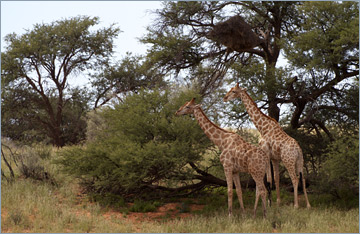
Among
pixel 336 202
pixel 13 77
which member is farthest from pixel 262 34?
pixel 13 77

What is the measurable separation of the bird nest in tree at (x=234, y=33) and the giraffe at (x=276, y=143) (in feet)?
11.7

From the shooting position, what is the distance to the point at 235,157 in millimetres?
10062

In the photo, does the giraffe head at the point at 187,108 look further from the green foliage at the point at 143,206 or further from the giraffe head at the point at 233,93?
the green foliage at the point at 143,206

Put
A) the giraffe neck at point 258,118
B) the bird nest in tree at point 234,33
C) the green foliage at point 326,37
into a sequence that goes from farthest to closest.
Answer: the bird nest in tree at point 234,33 → the green foliage at point 326,37 → the giraffe neck at point 258,118

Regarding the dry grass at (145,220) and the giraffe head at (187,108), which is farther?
the giraffe head at (187,108)

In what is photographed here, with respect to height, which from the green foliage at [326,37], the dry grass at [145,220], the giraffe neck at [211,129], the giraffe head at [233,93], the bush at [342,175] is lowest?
the dry grass at [145,220]

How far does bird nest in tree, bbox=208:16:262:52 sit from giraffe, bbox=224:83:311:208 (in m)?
3.55

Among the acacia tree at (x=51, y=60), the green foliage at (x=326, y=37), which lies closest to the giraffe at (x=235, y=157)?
the green foliage at (x=326, y=37)

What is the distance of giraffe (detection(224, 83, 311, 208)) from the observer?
10938 mm

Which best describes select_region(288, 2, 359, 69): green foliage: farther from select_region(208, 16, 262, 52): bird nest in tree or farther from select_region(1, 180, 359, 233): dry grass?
select_region(1, 180, 359, 233): dry grass

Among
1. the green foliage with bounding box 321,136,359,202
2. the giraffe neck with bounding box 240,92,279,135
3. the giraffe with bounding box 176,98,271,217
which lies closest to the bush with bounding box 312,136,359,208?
the green foliage with bounding box 321,136,359,202

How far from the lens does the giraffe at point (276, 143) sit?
35.9ft

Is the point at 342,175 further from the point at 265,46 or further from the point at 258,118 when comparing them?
the point at 265,46

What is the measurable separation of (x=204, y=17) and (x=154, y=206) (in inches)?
296
